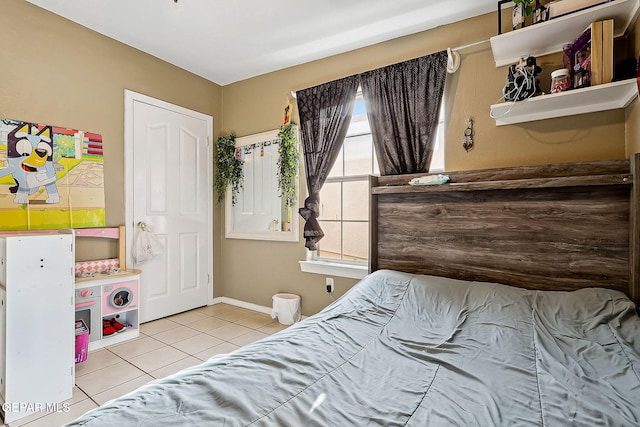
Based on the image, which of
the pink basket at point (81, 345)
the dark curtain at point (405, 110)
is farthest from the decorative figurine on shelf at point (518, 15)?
the pink basket at point (81, 345)

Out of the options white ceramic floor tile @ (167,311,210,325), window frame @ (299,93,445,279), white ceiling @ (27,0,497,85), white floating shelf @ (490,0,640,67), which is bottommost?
white ceramic floor tile @ (167,311,210,325)

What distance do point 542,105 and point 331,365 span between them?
2.02 meters

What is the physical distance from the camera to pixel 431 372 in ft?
3.94

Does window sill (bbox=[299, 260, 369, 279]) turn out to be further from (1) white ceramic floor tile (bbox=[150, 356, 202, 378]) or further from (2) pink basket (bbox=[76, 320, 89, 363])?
(2) pink basket (bbox=[76, 320, 89, 363])

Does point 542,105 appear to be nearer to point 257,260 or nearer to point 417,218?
point 417,218

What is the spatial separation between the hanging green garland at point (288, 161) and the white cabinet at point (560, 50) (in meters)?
1.77

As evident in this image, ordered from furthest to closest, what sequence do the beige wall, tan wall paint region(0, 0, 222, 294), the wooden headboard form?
1. tan wall paint region(0, 0, 222, 294)
2. the beige wall
3. the wooden headboard

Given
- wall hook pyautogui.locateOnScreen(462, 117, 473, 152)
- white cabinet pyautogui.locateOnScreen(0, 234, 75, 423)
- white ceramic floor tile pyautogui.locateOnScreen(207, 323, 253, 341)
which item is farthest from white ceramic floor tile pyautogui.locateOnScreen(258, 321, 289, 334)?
wall hook pyautogui.locateOnScreen(462, 117, 473, 152)

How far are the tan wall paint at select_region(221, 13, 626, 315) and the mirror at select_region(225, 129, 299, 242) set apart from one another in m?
0.12

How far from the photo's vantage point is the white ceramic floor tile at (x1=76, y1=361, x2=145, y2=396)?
2.04 metres

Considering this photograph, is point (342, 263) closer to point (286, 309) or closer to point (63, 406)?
point (286, 309)

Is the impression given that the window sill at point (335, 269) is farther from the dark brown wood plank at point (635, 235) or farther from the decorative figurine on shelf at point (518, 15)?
the decorative figurine on shelf at point (518, 15)

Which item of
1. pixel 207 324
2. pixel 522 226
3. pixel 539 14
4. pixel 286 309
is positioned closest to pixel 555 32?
pixel 539 14

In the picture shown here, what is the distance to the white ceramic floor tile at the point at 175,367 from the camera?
2211mm
